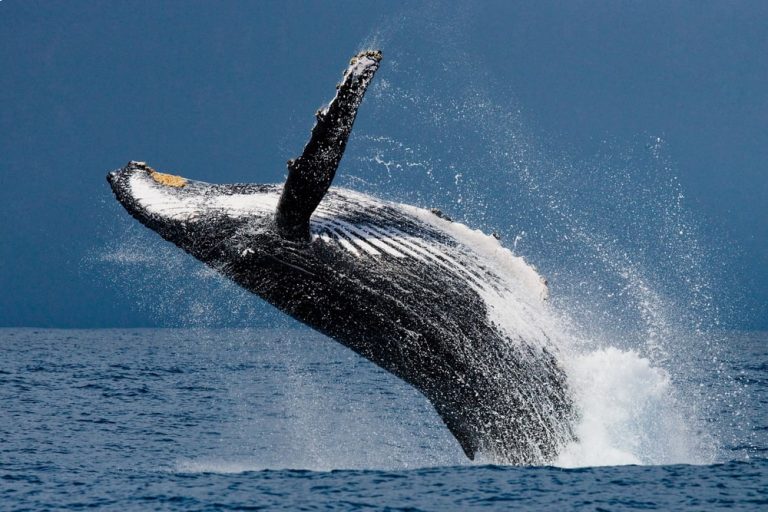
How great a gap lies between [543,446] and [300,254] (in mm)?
2718

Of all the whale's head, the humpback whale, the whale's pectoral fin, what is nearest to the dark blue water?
the humpback whale

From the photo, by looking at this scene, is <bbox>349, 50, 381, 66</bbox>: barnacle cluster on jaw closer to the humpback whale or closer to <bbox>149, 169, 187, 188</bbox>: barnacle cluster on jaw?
the humpback whale

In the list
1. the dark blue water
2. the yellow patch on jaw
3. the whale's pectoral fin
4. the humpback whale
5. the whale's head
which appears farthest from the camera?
the dark blue water

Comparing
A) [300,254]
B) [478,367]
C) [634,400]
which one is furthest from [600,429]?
[300,254]

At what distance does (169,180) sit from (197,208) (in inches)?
27.6

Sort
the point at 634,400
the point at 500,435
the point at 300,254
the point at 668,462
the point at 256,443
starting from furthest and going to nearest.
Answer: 1. the point at 256,443
2. the point at 668,462
3. the point at 634,400
4. the point at 500,435
5. the point at 300,254

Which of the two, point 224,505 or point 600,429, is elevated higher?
point 600,429

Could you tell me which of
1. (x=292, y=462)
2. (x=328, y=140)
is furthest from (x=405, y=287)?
(x=292, y=462)

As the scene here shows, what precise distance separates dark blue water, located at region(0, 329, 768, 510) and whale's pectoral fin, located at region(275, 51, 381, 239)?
3.26 m

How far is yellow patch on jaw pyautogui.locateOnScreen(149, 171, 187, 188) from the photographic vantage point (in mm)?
8469

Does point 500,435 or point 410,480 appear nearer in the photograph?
point 500,435

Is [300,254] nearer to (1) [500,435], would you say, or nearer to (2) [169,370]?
(1) [500,435]

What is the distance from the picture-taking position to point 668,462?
426 inches

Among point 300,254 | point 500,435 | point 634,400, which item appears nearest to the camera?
point 300,254
